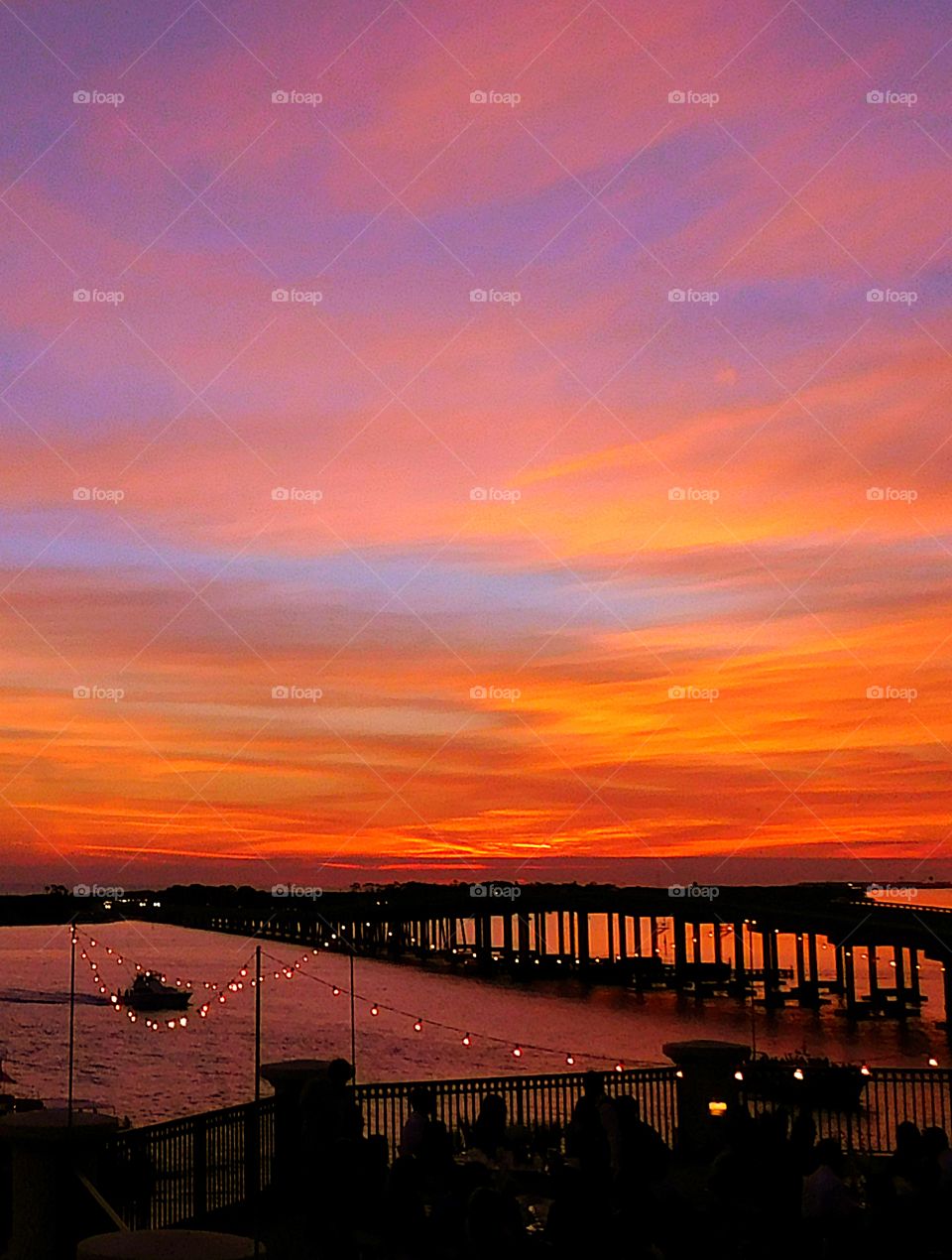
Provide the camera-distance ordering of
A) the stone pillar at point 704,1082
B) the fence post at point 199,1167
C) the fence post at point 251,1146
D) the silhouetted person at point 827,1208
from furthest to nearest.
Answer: the stone pillar at point 704,1082 → the fence post at point 251,1146 → the fence post at point 199,1167 → the silhouetted person at point 827,1208

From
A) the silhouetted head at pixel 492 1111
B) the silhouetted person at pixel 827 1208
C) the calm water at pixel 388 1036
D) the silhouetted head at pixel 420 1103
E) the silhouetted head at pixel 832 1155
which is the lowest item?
the calm water at pixel 388 1036

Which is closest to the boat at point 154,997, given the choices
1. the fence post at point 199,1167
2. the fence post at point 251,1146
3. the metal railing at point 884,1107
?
the metal railing at point 884,1107

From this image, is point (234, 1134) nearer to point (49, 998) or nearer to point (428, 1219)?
point (428, 1219)

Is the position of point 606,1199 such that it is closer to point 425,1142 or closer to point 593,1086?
point 425,1142

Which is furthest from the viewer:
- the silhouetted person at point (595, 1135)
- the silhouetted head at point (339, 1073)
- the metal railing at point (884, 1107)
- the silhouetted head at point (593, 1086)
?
the metal railing at point (884, 1107)

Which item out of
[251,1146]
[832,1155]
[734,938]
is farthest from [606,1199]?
[734,938]

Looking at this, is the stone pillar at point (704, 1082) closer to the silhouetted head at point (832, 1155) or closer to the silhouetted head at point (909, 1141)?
the silhouetted head at point (909, 1141)
